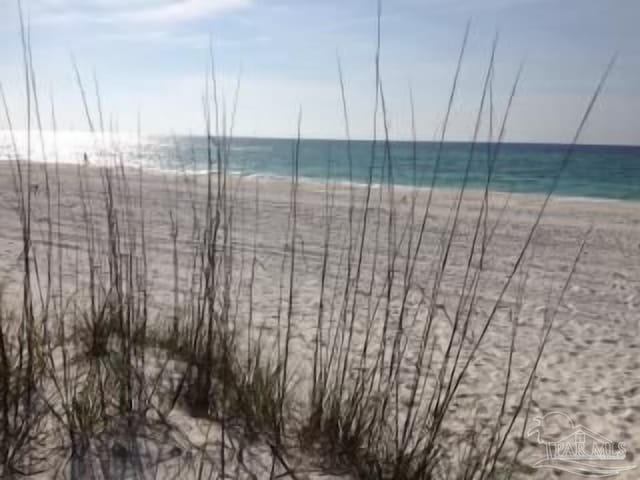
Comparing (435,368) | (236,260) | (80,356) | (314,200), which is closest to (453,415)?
(435,368)

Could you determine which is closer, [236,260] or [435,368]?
[435,368]

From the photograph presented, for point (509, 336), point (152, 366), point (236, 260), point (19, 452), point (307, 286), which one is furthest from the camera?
point (236, 260)

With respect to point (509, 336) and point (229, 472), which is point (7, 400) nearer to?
point (229, 472)

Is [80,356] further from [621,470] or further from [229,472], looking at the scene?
[621,470]

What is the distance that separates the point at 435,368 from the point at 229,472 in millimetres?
1441

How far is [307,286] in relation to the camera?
407cm

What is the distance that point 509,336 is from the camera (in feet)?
10.2

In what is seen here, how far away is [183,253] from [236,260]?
52cm

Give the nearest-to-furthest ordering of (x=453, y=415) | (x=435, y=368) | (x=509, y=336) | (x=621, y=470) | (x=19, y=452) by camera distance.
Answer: (x=19, y=452) < (x=621, y=470) < (x=453, y=415) < (x=435, y=368) < (x=509, y=336)

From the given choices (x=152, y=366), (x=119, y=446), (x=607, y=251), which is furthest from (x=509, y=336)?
(x=607, y=251)

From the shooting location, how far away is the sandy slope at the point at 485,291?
2.36 m

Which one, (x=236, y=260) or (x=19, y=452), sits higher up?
(x=19, y=452)

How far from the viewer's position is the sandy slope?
2.36 m

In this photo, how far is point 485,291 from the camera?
163 inches
